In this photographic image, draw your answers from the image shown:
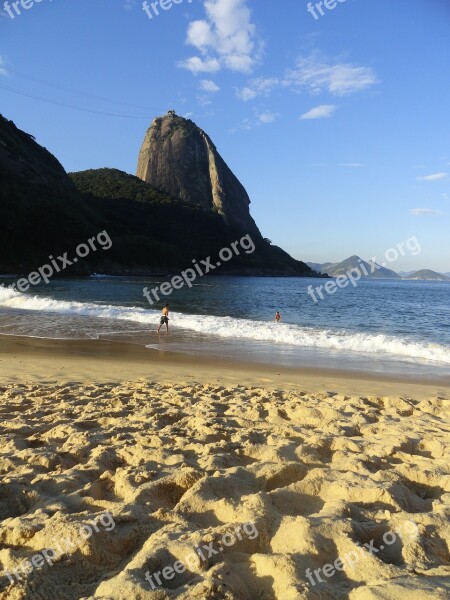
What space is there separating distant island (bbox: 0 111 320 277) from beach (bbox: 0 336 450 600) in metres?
68.1

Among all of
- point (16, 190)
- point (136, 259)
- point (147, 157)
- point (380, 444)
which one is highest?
point (147, 157)

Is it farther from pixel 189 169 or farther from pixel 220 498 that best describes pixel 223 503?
pixel 189 169

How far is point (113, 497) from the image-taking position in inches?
135

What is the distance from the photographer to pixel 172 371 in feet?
32.9

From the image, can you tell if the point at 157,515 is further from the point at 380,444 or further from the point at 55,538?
the point at 380,444

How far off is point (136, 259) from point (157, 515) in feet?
309

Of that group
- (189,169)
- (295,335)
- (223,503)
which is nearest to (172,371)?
(223,503)

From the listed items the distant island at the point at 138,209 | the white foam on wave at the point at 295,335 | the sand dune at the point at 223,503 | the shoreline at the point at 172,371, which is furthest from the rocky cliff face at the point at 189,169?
the sand dune at the point at 223,503

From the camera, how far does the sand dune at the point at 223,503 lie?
7.75 ft

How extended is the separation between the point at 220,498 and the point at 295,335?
46.6ft

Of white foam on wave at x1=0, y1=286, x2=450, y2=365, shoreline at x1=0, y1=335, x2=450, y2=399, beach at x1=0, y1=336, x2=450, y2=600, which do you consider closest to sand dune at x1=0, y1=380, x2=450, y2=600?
beach at x1=0, y1=336, x2=450, y2=600

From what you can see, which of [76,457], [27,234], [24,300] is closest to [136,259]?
[27,234]

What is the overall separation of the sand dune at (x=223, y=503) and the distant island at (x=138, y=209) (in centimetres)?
6856

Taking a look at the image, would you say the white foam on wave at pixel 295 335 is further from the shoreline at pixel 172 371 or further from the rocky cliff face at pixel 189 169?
the rocky cliff face at pixel 189 169
